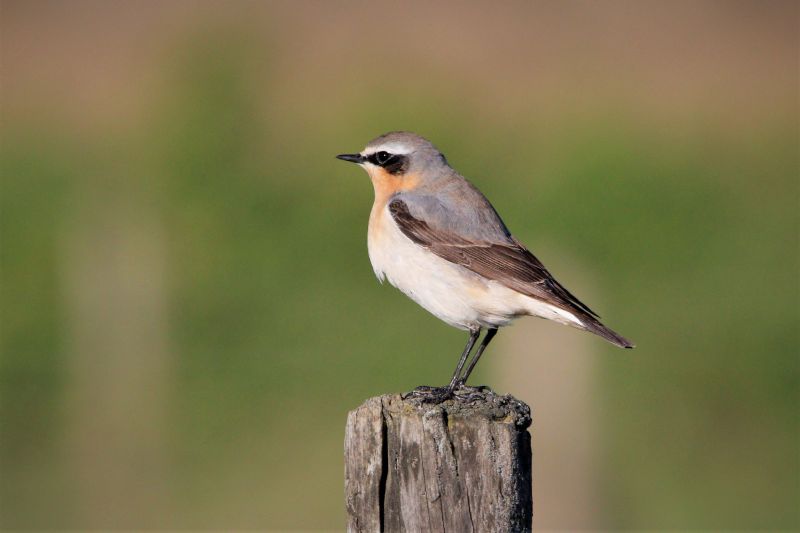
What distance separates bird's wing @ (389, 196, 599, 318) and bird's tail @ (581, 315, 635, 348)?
0.08 metres

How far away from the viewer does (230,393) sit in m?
12.7

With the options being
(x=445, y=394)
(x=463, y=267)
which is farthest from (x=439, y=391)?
(x=463, y=267)

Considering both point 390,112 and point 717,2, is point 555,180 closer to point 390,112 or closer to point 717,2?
point 390,112

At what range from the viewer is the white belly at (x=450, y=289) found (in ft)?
25.1

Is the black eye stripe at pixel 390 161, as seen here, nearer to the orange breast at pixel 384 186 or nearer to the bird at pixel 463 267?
the orange breast at pixel 384 186

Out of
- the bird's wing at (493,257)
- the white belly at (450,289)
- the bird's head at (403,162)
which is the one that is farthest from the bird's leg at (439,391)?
the bird's head at (403,162)

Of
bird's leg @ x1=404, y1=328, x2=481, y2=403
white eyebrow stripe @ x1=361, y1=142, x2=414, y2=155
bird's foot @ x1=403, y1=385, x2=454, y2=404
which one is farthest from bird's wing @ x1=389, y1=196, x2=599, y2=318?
bird's foot @ x1=403, y1=385, x2=454, y2=404

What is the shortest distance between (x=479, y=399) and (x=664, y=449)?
6.43 metres

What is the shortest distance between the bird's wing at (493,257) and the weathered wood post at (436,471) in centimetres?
208

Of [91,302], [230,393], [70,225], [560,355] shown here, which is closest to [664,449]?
[560,355]

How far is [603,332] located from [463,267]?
3.17 feet

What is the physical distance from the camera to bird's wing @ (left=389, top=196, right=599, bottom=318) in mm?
7484

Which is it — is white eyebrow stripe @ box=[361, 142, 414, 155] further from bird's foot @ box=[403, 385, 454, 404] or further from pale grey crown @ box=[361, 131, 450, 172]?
bird's foot @ box=[403, 385, 454, 404]

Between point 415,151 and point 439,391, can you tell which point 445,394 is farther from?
point 415,151
